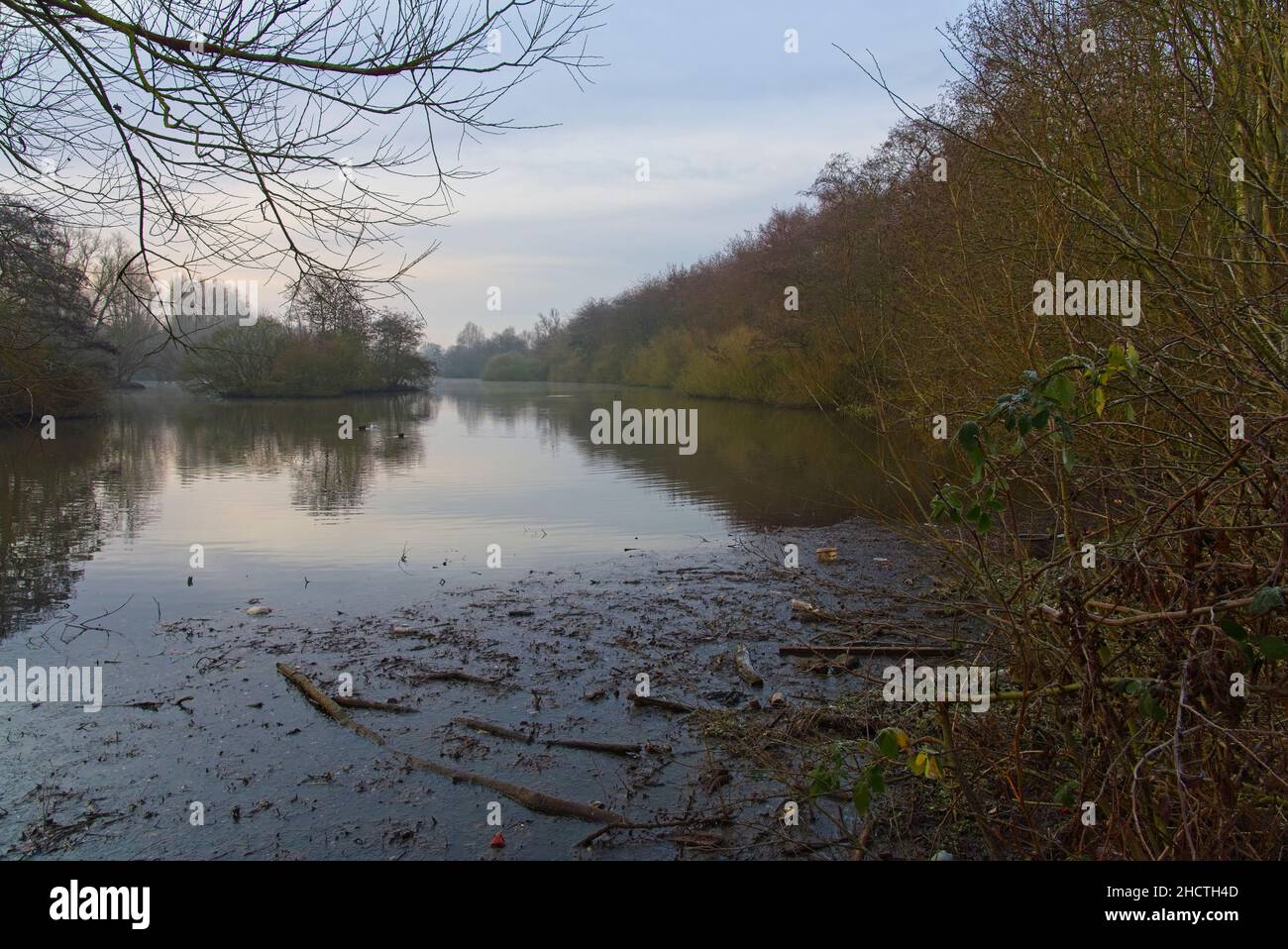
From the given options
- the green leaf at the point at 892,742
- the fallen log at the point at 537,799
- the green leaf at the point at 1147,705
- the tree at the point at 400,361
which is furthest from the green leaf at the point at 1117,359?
the tree at the point at 400,361

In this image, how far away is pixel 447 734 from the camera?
5.99 metres

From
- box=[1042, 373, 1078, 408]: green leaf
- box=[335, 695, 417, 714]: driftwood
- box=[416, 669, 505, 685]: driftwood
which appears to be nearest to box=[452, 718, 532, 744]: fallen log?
box=[335, 695, 417, 714]: driftwood

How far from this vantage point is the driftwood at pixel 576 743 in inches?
225

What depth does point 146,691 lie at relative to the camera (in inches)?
269

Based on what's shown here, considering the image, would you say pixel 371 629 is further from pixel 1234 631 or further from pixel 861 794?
pixel 1234 631

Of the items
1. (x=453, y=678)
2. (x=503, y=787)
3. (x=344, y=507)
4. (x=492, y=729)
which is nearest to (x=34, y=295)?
(x=453, y=678)

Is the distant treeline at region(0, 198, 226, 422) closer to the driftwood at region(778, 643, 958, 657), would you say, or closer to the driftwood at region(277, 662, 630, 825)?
the driftwood at region(277, 662, 630, 825)

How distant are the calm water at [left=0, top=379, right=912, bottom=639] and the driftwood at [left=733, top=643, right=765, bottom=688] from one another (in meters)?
1.46

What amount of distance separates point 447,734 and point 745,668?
7.41 ft

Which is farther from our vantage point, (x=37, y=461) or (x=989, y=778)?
→ (x=37, y=461)
